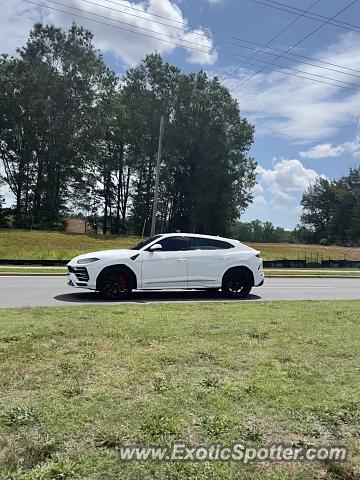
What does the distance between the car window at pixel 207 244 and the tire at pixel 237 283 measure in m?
0.69

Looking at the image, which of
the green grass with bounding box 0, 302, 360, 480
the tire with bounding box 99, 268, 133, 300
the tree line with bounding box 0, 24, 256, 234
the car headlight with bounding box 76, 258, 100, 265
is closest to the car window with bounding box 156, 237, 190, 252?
the tire with bounding box 99, 268, 133, 300

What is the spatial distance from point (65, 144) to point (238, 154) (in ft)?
72.6

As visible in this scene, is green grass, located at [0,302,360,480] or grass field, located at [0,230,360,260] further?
grass field, located at [0,230,360,260]

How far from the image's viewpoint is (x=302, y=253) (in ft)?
138

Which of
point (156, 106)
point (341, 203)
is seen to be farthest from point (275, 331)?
point (341, 203)

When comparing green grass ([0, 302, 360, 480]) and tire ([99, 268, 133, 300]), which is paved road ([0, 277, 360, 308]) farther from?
green grass ([0, 302, 360, 480])

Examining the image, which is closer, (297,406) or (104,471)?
(104,471)

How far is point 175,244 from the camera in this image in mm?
11695

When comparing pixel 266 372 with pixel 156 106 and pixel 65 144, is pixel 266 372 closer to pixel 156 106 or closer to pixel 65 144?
pixel 65 144

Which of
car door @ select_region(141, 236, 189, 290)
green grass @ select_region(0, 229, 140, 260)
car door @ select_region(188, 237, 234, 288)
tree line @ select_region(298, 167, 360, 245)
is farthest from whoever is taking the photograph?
tree line @ select_region(298, 167, 360, 245)

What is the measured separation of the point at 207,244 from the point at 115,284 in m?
2.61

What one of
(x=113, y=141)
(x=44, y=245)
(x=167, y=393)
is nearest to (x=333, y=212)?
(x=113, y=141)

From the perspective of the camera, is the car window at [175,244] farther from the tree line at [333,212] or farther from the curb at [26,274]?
the tree line at [333,212]

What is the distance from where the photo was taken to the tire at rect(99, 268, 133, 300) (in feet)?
36.2
